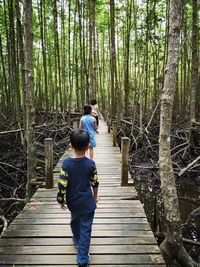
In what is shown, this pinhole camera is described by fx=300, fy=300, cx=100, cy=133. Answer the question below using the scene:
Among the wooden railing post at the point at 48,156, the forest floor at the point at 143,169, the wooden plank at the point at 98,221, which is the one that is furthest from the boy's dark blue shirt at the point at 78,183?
the forest floor at the point at 143,169

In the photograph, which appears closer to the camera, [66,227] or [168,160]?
[168,160]

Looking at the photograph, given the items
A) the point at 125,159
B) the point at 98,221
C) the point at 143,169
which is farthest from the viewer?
the point at 143,169

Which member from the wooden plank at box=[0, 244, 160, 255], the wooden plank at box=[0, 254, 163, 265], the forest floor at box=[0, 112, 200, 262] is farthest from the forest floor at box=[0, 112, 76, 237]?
the wooden plank at box=[0, 254, 163, 265]

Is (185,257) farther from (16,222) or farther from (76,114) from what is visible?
(76,114)

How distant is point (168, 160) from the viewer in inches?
125

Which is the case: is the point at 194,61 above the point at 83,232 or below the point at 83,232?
above

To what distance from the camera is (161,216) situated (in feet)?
19.7

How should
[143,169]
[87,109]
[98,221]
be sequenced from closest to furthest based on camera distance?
[98,221] < [87,109] < [143,169]

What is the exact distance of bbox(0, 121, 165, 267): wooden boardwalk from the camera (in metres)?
2.61

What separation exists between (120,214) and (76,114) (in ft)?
38.2

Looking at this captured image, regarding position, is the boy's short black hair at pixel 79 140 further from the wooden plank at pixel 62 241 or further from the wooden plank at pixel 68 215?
the wooden plank at pixel 68 215

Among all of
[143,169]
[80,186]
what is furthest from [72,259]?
[143,169]

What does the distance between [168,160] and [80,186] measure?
110 centimetres

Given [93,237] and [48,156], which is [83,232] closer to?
[93,237]
